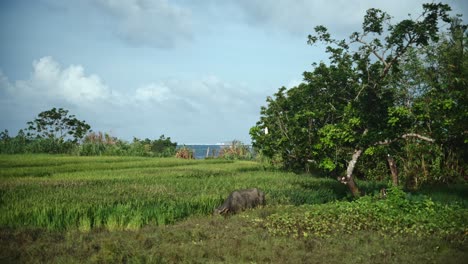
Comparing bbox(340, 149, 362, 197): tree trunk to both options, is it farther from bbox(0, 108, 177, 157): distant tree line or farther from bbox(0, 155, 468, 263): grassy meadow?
bbox(0, 108, 177, 157): distant tree line

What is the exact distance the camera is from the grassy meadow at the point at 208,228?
6910 millimetres

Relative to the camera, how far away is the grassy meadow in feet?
22.7

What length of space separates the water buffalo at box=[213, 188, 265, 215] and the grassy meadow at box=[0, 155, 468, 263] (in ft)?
1.10

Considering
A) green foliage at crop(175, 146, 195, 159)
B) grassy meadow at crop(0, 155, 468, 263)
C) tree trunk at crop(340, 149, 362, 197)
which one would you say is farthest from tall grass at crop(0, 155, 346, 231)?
green foliage at crop(175, 146, 195, 159)

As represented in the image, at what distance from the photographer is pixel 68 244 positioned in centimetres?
731

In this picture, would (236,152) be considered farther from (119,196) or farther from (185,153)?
(119,196)

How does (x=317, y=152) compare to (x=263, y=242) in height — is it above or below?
above

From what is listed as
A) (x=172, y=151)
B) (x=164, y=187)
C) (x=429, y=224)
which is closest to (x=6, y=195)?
(x=164, y=187)

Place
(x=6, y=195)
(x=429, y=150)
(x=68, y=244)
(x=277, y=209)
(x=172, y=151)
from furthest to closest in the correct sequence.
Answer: (x=172, y=151), (x=429, y=150), (x=6, y=195), (x=277, y=209), (x=68, y=244)

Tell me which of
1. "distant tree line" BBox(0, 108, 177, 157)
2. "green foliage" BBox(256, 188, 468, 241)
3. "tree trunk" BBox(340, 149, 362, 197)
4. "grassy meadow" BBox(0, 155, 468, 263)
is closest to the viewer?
"grassy meadow" BBox(0, 155, 468, 263)

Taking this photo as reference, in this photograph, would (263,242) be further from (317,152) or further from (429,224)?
(317,152)

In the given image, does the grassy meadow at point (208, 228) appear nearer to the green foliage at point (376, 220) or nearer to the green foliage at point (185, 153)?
the green foliage at point (376, 220)

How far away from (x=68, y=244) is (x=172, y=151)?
1079 inches

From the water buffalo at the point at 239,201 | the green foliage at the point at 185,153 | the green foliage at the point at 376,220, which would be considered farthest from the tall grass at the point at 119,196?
the green foliage at the point at 185,153
